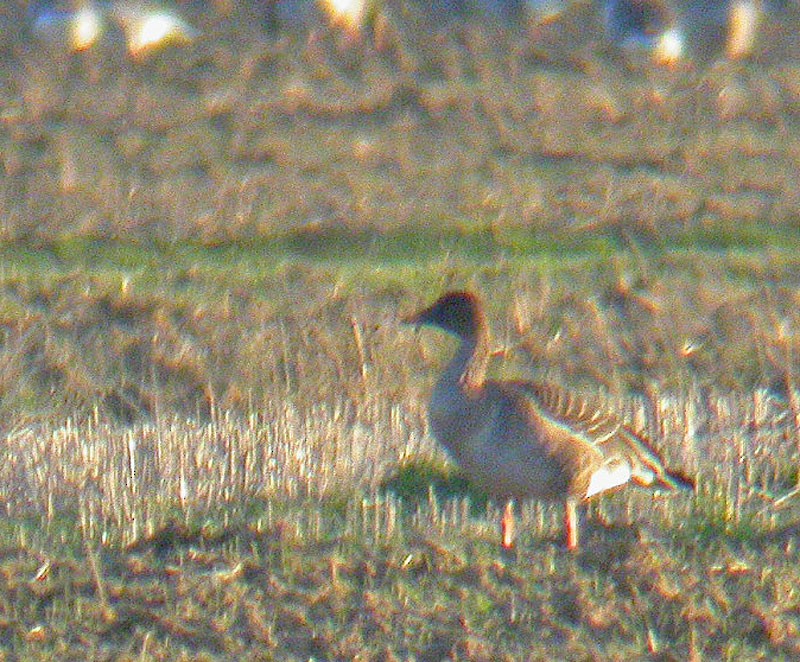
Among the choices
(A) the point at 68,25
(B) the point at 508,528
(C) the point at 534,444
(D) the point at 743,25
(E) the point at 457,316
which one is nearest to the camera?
(C) the point at 534,444

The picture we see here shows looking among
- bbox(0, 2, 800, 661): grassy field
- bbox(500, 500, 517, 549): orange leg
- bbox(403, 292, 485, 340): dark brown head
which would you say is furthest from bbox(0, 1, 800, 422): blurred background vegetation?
bbox(500, 500, 517, 549): orange leg

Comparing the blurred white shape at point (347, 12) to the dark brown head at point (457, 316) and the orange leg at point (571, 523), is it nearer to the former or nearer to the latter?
the dark brown head at point (457, 316)

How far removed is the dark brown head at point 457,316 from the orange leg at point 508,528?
0.88 m

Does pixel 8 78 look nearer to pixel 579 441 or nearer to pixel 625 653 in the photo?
pixel 579 441

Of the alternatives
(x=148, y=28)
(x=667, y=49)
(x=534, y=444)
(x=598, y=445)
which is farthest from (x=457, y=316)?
(x=148, y=28)

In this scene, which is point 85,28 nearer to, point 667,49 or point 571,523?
point 667,49

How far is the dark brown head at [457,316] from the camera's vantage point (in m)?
7.55

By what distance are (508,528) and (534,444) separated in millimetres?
411

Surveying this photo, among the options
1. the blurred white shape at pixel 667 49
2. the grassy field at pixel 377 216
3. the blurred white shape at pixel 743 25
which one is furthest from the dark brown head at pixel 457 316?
the blurred white shape at pixel 743 25

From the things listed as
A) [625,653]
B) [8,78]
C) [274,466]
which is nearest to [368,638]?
[625,653]

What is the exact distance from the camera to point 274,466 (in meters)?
7.88

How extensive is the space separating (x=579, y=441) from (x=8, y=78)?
180 inches

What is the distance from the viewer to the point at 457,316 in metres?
7.60

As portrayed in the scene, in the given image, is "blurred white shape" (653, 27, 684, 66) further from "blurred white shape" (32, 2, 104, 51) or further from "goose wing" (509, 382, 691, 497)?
"blurred white shape" (32, 2, 104, 51)
